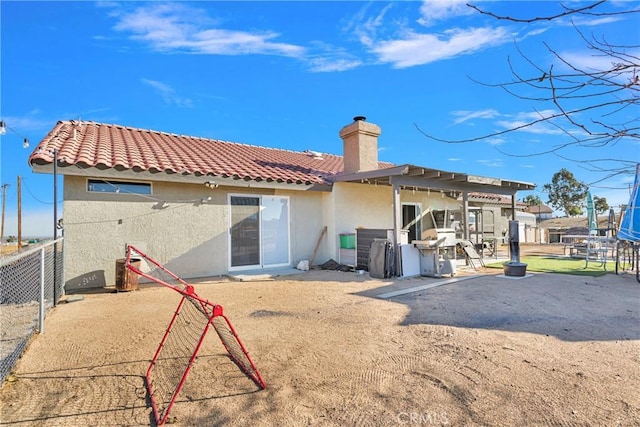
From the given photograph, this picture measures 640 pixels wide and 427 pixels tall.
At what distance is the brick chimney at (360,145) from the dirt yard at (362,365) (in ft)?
18.0

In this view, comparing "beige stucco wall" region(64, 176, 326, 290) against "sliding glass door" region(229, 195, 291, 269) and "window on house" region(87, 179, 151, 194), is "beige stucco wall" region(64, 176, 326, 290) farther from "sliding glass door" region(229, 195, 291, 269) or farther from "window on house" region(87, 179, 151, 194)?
"sliding glass door" region(229, 195, 291, 269)

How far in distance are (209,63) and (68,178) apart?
5.99 meters

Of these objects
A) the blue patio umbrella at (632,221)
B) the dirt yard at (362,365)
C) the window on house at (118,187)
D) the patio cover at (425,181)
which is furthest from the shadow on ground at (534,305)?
the window on house at (118,187)

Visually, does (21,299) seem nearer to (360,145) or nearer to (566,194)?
(360,145)

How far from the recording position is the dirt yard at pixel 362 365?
2.54 meters

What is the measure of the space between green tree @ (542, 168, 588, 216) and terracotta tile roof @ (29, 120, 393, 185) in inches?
1659

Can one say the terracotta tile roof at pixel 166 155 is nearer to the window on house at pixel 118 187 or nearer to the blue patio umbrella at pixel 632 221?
the window on house at pixel 118 187

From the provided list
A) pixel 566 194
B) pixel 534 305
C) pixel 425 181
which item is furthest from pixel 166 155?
pixel 566 194

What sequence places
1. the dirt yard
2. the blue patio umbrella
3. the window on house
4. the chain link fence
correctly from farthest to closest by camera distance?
the blue patio umbrella → the window on house → the chain link fence → the dirt yard

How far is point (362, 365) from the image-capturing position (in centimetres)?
338

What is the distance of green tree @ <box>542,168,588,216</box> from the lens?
42281mm

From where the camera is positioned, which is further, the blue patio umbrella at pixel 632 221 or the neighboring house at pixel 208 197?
the blue patio umbrella at pixel 632 221

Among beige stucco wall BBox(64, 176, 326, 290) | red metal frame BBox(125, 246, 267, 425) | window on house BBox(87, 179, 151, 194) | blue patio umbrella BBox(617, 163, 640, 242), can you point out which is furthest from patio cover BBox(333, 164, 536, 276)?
red metal frame BBox(125, 246, 267, 425)

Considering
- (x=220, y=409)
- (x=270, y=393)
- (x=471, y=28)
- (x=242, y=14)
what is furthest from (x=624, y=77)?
(x=242, y=14)
